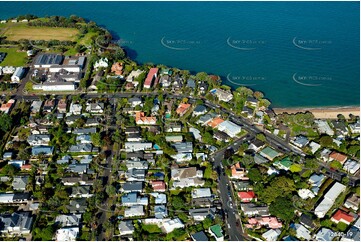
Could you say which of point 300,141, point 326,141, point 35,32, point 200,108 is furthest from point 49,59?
point 326,141

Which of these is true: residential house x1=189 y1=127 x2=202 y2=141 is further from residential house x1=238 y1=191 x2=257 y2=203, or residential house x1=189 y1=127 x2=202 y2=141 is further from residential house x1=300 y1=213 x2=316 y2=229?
residential house x1=300 y1=213 x2=316 y2=229

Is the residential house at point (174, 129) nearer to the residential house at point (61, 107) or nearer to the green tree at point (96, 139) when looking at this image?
the green tree at point (96, 139)

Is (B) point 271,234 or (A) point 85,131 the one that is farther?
(A) point 85,131

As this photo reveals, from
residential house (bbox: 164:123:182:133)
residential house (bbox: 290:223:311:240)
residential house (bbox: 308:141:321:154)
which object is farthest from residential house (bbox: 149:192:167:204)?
residential house (bbox: 308:141:321:154)

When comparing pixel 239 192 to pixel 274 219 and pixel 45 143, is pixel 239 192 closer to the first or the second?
pixel 274 219

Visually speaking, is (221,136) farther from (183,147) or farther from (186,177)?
(186,177)

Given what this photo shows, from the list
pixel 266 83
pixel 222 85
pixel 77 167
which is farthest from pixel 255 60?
pixel 77 167

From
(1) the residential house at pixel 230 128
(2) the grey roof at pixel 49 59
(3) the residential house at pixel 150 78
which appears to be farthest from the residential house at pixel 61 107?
(1) the residential house at pixel 230 128
